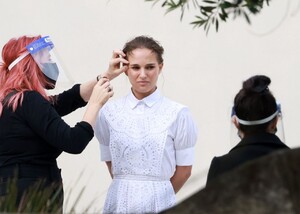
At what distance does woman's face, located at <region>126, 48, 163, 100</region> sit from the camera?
5.70 meters

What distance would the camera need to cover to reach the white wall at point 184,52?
7707 mm

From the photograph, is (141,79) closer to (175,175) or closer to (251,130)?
(175,175)

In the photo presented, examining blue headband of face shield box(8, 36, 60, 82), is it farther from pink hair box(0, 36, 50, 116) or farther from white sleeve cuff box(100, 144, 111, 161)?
white sleeve cuff box(100, 144, 111, 161)

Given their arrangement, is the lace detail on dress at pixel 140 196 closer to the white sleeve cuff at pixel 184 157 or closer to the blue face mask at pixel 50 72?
the white sleeve cuff at pixel 184 157

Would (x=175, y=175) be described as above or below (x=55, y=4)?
below

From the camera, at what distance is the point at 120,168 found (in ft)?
18.6

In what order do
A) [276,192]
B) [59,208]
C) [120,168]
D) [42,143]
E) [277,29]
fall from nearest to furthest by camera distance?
1. [276,192]
2. [59,208]
3. [42,143]
4. [120,168]
5. [277,29]

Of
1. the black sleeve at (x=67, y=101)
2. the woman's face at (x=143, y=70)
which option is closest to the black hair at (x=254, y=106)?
the woman's face at (x=143, y=70)

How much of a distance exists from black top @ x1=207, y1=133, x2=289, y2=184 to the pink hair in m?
1.07

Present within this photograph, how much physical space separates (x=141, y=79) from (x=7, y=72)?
2.40 ft

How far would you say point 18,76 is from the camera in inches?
211

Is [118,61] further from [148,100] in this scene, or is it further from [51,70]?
[51,70]

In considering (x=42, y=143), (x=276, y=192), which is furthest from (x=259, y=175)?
(x=42, y=143)

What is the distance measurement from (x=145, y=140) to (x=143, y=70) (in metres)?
0.38
